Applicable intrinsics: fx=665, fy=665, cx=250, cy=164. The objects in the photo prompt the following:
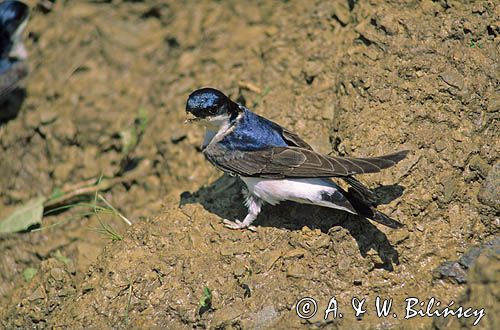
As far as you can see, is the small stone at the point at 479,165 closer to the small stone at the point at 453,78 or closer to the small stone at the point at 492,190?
the small stone at the point at 492,190

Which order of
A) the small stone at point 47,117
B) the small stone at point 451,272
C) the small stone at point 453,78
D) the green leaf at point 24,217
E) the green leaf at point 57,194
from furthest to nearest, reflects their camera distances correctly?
the small stone at point 47,117 < the green leaf at point 57,194 < the green leaf at point 24,217 < the small stone at point 453,78 < the small stone at point 451,272

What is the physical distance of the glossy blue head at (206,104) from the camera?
4.25m

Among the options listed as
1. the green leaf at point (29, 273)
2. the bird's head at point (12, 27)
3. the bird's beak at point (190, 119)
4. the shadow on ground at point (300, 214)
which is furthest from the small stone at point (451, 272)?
the bird's head at point (12, 27)

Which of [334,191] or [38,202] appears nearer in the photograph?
[334,191]

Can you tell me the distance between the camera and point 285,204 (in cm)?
440

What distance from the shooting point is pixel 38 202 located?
5.24m

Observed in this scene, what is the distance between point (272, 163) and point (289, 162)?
12 centimetres

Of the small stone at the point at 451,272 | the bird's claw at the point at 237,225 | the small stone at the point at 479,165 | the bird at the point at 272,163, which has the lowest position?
the bird's claw at the point at 237,225

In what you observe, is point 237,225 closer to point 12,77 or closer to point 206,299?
point 206,299

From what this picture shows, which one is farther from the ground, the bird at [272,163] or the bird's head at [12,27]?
the bird at [272,163]

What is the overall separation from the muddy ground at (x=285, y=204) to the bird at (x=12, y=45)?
1.21 ft

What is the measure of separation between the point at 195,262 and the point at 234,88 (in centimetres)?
172

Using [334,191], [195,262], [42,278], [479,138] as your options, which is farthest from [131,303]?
[479,138]

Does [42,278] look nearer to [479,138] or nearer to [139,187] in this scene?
[139,187]
